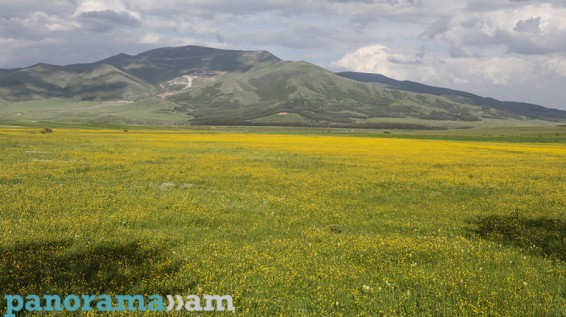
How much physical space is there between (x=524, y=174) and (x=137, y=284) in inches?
1375

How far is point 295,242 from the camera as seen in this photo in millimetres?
14094

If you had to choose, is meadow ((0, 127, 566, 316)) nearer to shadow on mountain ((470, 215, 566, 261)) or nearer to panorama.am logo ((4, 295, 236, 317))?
shadow on mountain ((470, 215, 566, 261))

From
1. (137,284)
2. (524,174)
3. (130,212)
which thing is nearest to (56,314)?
(137,284)

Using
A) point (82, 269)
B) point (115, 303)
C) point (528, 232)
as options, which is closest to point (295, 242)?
point (115, 303)

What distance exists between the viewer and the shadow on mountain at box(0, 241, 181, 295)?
378 inches

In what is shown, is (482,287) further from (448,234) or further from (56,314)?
(56,314)

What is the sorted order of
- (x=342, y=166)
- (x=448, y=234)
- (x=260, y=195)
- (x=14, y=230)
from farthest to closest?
(x=342, y=166) < (x=260, y=195) < (x=448, y=234) < (x=14, y=230)

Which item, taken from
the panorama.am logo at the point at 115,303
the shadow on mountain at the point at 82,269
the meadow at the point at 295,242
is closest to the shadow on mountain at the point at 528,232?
the meadow at the point at 295,242

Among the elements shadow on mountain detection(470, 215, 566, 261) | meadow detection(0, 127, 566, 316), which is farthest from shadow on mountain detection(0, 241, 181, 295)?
shadow on mountain detection(470, 215, 566, 261)

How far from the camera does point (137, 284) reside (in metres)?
9.93

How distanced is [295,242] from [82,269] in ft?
23.0

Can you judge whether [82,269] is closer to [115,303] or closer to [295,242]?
[115,303]

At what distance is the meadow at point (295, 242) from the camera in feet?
31.8

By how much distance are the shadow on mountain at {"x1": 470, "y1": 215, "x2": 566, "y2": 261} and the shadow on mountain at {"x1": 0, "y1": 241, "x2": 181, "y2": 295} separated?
12836mm
